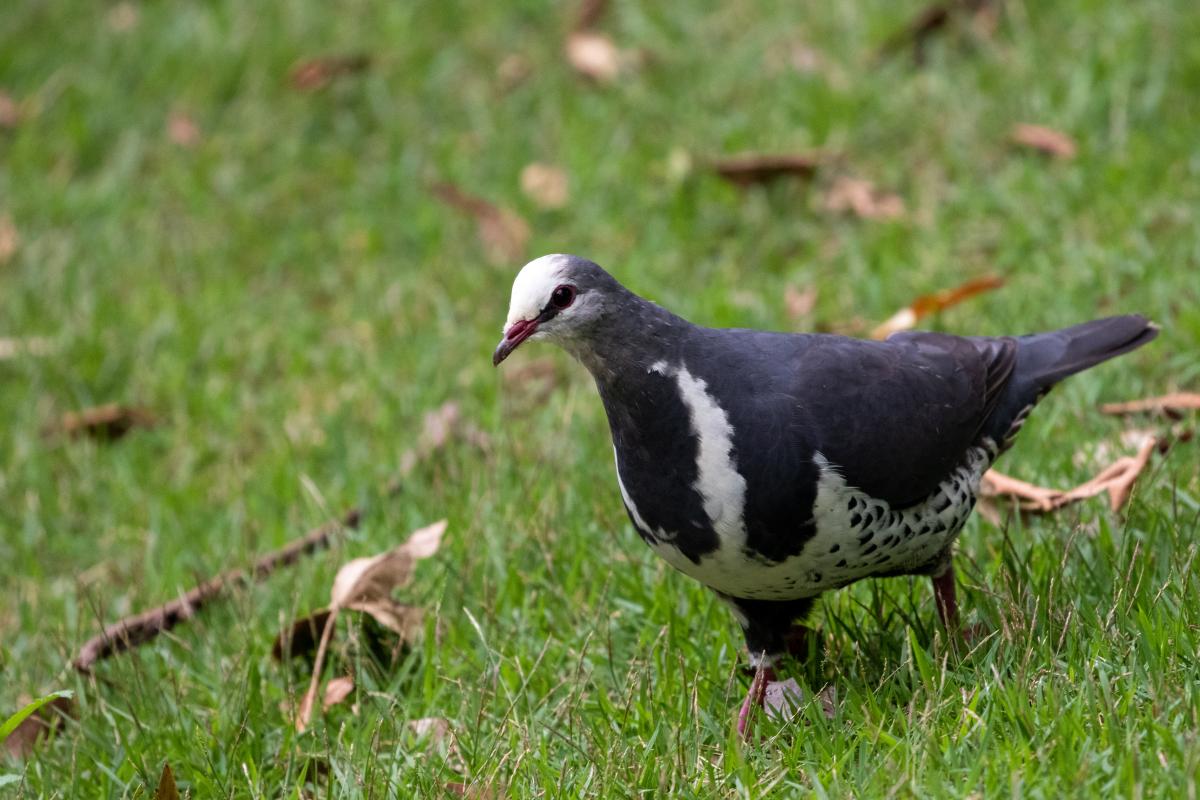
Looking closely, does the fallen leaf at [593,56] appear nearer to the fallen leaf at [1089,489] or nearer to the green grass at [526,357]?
the green grass at [526,357]

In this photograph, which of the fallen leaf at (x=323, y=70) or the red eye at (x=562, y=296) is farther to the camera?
the fallen leaf at (x=323, y=70)

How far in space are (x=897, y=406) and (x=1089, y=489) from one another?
0.79m

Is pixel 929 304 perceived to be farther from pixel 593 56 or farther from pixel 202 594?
pixel 593 56

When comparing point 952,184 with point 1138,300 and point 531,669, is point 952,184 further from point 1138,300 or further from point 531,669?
point 531,669

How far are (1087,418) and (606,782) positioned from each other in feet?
7.04

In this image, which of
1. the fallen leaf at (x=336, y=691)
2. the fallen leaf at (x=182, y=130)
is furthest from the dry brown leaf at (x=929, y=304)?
the fallen leaf at (x=182, y=130)

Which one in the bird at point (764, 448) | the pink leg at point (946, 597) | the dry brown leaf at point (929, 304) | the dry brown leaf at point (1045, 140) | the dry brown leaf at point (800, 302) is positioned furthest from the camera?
the dry brown leaf at point (1045, 140)

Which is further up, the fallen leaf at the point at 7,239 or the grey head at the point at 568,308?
the grey head at the point at 568,308

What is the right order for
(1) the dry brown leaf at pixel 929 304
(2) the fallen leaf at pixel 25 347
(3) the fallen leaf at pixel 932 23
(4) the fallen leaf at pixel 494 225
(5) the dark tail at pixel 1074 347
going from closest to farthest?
(5) the dark tail at pixel 1074 347 < (1) the dry brown leaf at pixel 929 304 < (2) the fallen leaf at pixel 25 347 < (4) the fallen leaf at pixel 494 225 < (3) the fallen leaf at pixel 932 23

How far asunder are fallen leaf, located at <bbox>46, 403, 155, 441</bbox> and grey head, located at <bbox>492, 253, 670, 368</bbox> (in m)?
3.01

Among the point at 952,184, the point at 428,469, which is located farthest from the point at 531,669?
the point at 952,184

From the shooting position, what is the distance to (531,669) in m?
3.61

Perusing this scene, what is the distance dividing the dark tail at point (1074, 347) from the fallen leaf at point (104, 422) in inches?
134

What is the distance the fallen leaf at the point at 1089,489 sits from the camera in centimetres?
383
